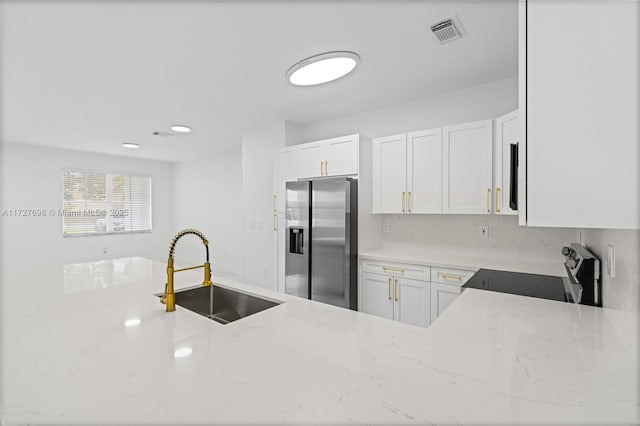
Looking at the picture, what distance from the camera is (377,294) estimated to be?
→ 9.80 feet

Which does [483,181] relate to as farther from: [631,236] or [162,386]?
[162,386]

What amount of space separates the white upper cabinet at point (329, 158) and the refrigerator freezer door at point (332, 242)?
230mm

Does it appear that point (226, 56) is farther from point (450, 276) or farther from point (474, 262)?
point (474, 262)

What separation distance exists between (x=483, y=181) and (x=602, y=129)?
2143 millimetres

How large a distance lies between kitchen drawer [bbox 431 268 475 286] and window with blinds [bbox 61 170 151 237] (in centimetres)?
678

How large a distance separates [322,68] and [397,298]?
2.16 metres

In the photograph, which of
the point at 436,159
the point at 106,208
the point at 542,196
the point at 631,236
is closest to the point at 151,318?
the point at 542,196

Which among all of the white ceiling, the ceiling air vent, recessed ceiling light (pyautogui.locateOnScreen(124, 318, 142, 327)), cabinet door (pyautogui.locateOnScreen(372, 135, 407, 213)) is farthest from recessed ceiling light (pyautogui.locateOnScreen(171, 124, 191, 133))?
recessed ceiling light (pyautogui.locateOnScreen(124, 318, 142, 327))

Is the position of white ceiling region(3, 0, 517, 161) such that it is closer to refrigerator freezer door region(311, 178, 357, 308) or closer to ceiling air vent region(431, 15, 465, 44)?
ceiling air vent region(431, 15, 465, 44)

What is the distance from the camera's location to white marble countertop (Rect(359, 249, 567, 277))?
2.44 m

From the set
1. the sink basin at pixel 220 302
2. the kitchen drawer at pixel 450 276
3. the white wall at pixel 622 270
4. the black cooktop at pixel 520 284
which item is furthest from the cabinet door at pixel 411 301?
the sink basin at pixel 220 302

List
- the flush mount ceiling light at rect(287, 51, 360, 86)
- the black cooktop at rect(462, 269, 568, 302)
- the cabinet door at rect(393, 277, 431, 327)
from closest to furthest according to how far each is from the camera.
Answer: the black cooktop at rect(462, 269, 568, 302)
the flush mount ceiling light at rect(287, 51, 360, 86)
the cabinet door at rect(393, 277, 431, 327)

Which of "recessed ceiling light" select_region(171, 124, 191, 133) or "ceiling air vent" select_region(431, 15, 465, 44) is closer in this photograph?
"ceiling air vent" select_region(431, 15, 465, 44)

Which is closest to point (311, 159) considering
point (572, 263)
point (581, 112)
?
point (572, 263)
